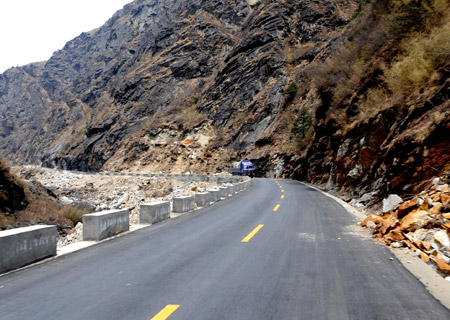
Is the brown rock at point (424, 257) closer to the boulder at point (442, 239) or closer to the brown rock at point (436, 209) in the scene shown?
the boulder at point (442, 239)

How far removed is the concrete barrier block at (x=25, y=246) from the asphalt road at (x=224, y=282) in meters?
0.28

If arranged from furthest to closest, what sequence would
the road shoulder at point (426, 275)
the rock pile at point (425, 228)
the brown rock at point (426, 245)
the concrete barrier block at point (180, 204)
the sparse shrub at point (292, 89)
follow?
1. the sparse shrub at point (292, 89)
2. the concrete barrier block at point (180, 204)
3. the brown rock at point (426, 245)
4. the rock pile at point (425, 228)
5. the road shoulder at point (426, 275)

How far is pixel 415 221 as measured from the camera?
6.88 meters

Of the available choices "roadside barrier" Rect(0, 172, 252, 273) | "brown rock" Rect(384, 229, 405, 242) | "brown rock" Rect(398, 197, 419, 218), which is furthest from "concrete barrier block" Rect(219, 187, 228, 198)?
"brown rock" Rect(384, 229, 405, 242)

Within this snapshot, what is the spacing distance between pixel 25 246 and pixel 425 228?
8401 mm

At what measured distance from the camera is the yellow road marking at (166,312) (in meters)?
3.64

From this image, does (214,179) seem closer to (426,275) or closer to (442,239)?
(442,239)

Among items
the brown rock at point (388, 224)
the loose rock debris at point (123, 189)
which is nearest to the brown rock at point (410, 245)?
the brown rock at point (388, 224)

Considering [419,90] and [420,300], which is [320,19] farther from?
[420,300]

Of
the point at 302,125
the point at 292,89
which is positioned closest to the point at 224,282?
the point at 302,125

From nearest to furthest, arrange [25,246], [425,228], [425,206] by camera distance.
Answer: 1. [25,246]
2. [425,228]
3. [425,206]

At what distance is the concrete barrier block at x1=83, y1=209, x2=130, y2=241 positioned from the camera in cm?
778

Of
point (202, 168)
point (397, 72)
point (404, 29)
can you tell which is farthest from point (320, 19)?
point (397, 72)

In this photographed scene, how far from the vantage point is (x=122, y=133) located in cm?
7012
